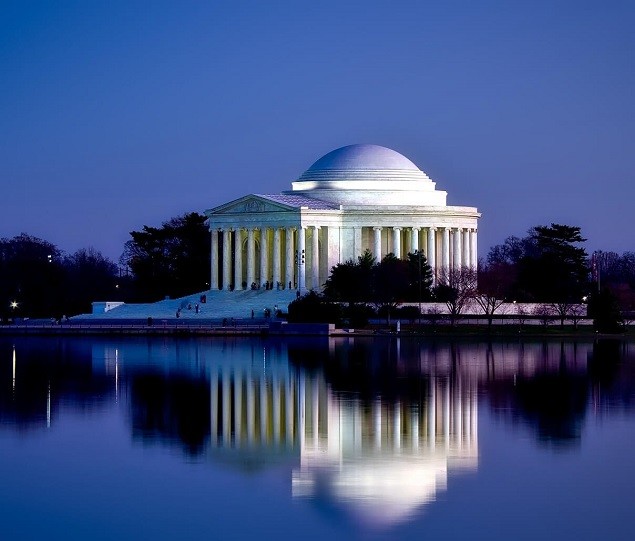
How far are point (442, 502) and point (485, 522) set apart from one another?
171 cm

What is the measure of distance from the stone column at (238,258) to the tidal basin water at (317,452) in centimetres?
6913

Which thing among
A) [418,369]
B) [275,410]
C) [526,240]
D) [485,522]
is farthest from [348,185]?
→ [485,522]

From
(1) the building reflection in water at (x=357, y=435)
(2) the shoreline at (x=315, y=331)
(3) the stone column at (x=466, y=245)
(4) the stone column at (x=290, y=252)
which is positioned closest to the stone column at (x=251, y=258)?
(4) the stone column at (x=290, y=252)

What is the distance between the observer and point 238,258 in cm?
13475

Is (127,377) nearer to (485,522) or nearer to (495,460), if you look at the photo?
(495,460)

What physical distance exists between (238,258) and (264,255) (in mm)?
2889

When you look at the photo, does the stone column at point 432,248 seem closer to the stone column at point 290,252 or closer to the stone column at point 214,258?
the stone column at point 290,252

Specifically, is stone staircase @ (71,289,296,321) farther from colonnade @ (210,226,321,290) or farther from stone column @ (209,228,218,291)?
stone column @ (209,228,218,291)

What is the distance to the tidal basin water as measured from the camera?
27.3m

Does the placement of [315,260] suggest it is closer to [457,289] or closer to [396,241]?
[396,241]

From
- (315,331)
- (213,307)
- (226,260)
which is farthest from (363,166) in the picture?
(315,331)

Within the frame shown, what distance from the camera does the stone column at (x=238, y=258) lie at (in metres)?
134

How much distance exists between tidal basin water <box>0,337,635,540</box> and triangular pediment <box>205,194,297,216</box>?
65502 millimetres

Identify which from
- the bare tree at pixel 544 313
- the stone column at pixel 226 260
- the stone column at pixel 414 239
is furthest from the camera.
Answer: the stone column at pixel 226 260
